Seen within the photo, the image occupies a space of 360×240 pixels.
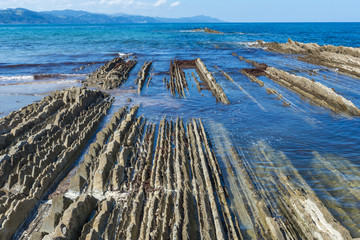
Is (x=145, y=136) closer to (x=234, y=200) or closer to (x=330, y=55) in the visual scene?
(x=234, y=200)

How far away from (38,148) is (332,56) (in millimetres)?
50127

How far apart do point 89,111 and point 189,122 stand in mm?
8528

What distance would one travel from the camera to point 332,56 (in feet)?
153

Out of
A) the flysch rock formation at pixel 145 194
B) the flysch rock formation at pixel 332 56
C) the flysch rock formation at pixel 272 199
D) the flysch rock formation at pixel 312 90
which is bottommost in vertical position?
the flysch rock formation at pixel 272 199

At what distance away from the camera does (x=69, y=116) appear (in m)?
19.4

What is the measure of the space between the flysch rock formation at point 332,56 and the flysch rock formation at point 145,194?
109 ft

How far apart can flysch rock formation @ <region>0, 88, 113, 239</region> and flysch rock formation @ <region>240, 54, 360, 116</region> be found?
2054cm

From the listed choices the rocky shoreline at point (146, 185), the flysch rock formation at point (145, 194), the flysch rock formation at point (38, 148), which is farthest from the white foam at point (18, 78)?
the flysch rock formation at point (145, 194)

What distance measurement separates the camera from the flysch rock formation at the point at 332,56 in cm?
3944

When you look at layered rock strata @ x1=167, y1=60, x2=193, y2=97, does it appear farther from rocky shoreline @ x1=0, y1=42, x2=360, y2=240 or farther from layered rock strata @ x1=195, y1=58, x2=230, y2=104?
rocky shoreline @ x1=0, y1=42, x2=360, y2=240

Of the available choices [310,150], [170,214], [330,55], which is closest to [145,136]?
[170,214]

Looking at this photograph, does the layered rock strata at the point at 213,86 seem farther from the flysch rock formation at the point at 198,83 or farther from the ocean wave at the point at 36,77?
the ocean wave at the point at 36,77

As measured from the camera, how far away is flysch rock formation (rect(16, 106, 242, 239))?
9078 mm

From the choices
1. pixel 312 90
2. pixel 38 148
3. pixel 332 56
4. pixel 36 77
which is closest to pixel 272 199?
pixel 38 148
